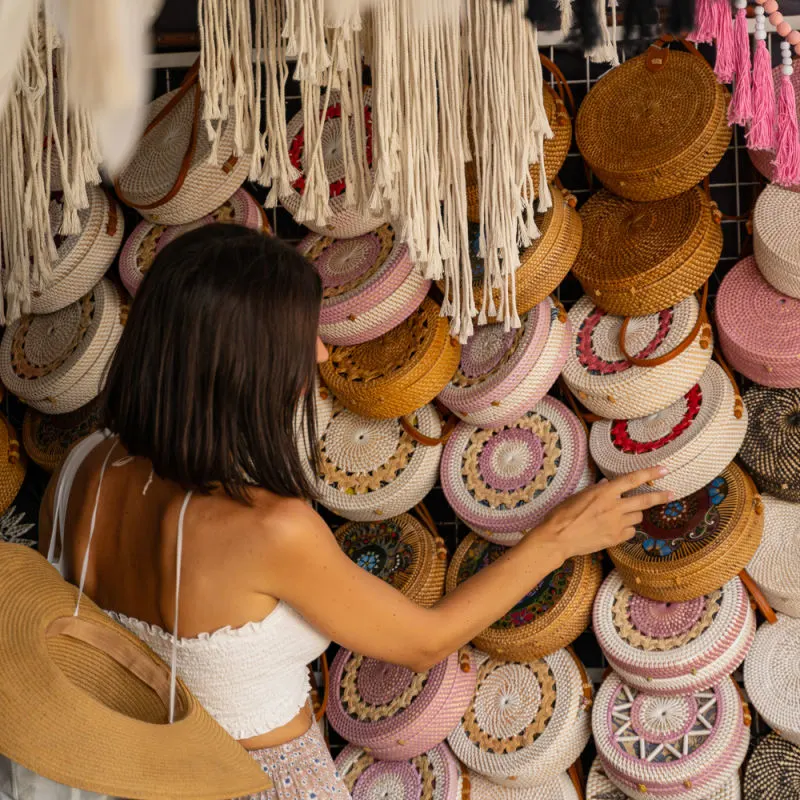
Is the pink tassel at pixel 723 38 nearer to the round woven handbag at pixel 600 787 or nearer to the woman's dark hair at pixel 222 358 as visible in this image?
the woman's dark hair at pixel 222 358

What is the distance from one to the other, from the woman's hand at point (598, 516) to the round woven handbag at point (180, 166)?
894 millimetres

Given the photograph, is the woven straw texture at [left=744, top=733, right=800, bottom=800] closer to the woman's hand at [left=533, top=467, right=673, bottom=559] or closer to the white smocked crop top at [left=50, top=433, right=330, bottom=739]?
the woman's hand at [left=533, top=467, right=673, bottom=559]

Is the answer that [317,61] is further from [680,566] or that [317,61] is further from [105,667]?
[680,566]

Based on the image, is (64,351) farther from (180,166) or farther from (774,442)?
(774,442)

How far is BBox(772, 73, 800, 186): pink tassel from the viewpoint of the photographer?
5.68 feet

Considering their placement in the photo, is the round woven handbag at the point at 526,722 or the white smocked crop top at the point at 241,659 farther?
the round woven handbag at the point at 526,722

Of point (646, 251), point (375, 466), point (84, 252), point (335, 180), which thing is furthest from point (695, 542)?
point (84, 252)

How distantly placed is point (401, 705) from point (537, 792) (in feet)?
0.99

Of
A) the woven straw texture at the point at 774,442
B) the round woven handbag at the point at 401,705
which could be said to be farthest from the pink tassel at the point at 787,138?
the round woven handbag at the point at 401,705

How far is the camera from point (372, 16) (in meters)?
Answer: 1.32

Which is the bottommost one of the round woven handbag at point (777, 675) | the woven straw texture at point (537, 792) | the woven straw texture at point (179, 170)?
the woven straw texture at point (537, 792)

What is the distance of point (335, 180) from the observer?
2049mm

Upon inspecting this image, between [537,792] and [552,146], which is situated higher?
[552,146]

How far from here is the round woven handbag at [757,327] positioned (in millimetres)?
1820
